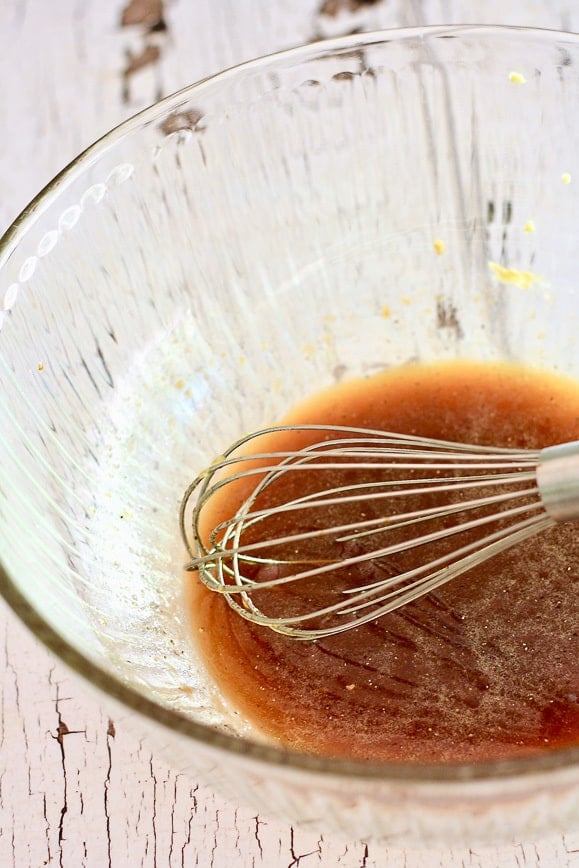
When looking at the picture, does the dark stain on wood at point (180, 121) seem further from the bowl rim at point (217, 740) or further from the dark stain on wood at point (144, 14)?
the dark stain on wood at point (144, 14)

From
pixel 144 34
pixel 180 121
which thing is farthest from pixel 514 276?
pixel 144 34

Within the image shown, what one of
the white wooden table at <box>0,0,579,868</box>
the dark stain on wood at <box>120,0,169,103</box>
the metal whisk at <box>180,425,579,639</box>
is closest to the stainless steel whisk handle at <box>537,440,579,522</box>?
the metal whisk at <box>180,425,579,639</box>

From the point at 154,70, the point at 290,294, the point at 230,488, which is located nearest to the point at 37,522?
the point at 230,488

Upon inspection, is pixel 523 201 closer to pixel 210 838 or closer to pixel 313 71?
pixel 313 71

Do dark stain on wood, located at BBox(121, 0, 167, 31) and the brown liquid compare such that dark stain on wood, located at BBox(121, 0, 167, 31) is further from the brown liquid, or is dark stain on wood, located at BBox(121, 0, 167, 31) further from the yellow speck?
the brown liquid

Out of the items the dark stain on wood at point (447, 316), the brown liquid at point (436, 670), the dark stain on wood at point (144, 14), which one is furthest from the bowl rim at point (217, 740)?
the dark stain on wood at point (144, 14)
